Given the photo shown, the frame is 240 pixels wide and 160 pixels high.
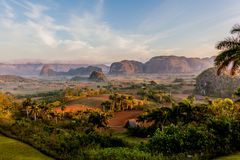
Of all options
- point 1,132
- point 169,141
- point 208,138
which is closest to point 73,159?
point 169,141

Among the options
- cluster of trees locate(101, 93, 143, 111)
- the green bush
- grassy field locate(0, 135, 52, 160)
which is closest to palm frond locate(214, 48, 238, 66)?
the green bush

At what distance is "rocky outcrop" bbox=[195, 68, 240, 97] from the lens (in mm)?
133725

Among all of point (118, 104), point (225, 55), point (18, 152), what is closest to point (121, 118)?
point (118, 104)

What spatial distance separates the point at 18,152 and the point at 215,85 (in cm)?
12346

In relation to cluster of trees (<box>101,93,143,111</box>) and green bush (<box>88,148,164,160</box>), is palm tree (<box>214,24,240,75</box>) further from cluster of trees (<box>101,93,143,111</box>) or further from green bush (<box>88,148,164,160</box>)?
cluster of trees (<box>101,93,143,111</box>)

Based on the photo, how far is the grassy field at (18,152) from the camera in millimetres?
24913

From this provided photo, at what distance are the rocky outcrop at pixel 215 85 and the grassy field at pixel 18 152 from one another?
111 m

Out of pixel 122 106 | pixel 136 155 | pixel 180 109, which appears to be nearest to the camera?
pixel 136 155

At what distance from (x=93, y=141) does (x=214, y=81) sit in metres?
120

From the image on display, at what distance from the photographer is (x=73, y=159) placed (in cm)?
2317

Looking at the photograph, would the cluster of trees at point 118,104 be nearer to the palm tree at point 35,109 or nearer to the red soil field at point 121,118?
the red soil field at point 121,118

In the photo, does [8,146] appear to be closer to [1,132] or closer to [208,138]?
[1,132]

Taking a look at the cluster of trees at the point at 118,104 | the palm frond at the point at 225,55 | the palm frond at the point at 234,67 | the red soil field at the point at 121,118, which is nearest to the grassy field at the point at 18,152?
the palm frond at the point at 225,55

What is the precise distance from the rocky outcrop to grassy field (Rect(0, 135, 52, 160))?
11116 cm
